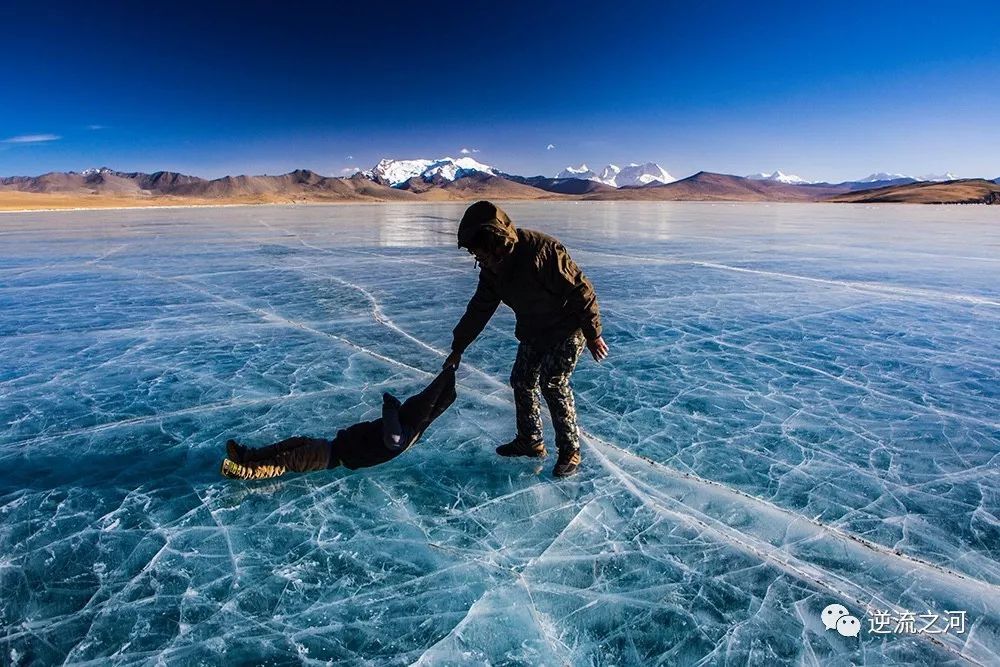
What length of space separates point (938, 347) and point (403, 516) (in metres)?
6.53

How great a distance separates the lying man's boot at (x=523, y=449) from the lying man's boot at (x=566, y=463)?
0.20 meters

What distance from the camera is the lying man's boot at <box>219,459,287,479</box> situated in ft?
11.3

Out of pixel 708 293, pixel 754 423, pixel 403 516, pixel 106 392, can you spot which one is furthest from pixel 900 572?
pixel 708 293

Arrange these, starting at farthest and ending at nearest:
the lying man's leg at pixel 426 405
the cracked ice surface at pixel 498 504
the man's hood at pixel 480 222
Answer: the lying man's leg at pixel 426 405
the man's hood at pixel 480 222
the cracked ice surface at pixel 498 504

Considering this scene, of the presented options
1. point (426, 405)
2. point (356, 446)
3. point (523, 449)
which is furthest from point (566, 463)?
point (356, 446)

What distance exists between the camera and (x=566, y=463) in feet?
12.0

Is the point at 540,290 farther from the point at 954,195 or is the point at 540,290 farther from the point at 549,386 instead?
the point at 954,195

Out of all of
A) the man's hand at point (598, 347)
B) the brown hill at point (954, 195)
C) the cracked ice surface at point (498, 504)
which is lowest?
the cracked ice surface at point (498, 504)

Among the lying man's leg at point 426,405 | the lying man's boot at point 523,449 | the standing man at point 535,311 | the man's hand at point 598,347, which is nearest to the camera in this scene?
the standing man at point 535,311

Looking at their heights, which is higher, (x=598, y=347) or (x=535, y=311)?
(x=535, y=311)

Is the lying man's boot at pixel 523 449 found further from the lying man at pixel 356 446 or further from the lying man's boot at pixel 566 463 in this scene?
the lying man at pixel 356 446

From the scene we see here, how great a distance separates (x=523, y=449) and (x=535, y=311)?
109 centimetres

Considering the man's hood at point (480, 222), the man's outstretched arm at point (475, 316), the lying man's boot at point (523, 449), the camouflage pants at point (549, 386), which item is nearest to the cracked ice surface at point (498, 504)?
the lying man's boot at point (523, 449)

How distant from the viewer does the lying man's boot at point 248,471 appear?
344cm
